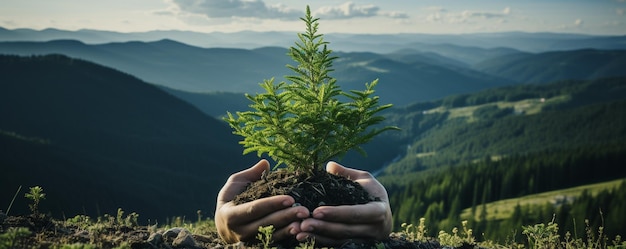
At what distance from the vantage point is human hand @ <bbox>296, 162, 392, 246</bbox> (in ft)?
19.9

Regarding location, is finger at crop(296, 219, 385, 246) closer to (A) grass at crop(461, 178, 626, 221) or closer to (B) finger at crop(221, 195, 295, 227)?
(B) finger at crop(221, 195, 295, 227)

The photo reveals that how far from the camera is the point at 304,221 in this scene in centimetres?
606

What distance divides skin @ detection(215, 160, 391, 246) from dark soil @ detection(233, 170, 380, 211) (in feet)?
0.94

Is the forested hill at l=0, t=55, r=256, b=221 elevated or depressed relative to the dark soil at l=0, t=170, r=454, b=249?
depressed

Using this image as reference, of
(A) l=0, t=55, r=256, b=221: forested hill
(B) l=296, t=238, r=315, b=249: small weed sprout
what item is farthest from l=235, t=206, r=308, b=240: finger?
(A) l=0, t=55, r=256, b=221: forested hill

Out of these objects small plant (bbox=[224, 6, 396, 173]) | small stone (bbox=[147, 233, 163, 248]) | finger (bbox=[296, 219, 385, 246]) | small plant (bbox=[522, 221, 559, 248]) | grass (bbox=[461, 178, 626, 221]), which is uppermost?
small plant (bbox=[224, 6, 396, 173])

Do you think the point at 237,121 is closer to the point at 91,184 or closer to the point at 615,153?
the point at 91,184

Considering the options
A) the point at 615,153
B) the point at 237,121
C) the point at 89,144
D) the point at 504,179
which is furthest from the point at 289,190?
the point at 89,144

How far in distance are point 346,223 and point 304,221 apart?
1.94 ft

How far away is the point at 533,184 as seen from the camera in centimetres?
13100

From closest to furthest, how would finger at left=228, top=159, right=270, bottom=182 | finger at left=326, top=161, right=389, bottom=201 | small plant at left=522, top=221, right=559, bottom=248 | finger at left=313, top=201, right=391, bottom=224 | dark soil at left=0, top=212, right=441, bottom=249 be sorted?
dark soil at left=0, top=212, right=441, bottom=249 < finger at left=313, top=201, right=391, bottom=224 < small plant at left=522, top=221, right=559, bottom=248 < finger at left=326, top=161, right=389, bottom=201 < finger at left=228, top=159, right=270, bottom=182

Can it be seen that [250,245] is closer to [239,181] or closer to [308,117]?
[239,181]

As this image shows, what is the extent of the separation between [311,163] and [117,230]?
328 centimetres

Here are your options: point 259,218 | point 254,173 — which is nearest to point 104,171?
point 254,173
